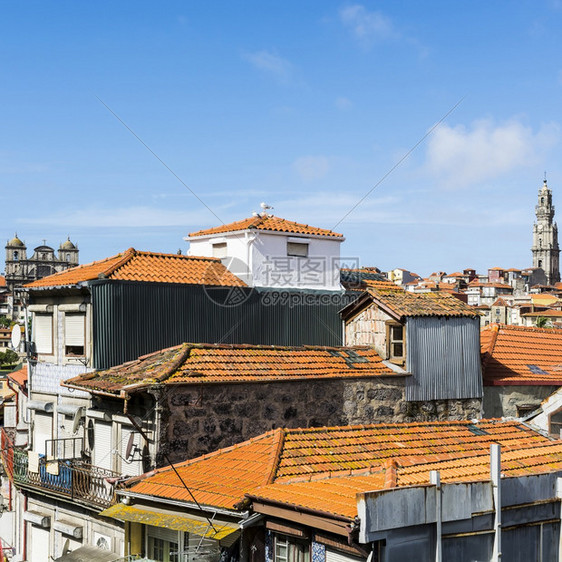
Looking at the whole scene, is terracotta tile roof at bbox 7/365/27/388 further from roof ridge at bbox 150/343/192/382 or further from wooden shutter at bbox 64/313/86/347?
roof ridge at bbox 150/343/192/382

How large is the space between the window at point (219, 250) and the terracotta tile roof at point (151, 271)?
2.93 ft

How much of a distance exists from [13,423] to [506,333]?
1865 centimetres

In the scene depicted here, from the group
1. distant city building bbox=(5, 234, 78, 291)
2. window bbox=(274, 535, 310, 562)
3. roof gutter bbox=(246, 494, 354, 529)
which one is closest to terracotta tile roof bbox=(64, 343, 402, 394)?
roof gutter bbox=(246, 494, 354, 529)

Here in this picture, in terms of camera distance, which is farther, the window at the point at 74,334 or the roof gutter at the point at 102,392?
the window at the point at 74,334

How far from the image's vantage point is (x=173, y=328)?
1978 centimetres

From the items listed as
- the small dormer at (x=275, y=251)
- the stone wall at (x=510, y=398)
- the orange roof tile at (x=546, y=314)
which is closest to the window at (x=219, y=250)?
the small dormer at (x=275, y=251)

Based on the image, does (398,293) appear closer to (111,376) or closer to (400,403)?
(400,403)

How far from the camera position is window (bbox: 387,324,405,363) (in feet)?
67.3

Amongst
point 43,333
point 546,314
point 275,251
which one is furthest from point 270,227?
point 546,314

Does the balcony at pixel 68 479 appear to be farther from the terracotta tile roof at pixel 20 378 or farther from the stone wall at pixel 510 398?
the stone wall at pixel 510 398

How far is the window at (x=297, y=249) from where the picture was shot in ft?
75.3

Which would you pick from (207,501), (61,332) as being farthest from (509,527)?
(61,332)

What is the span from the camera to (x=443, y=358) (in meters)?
20.6

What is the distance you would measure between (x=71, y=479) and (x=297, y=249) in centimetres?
911
